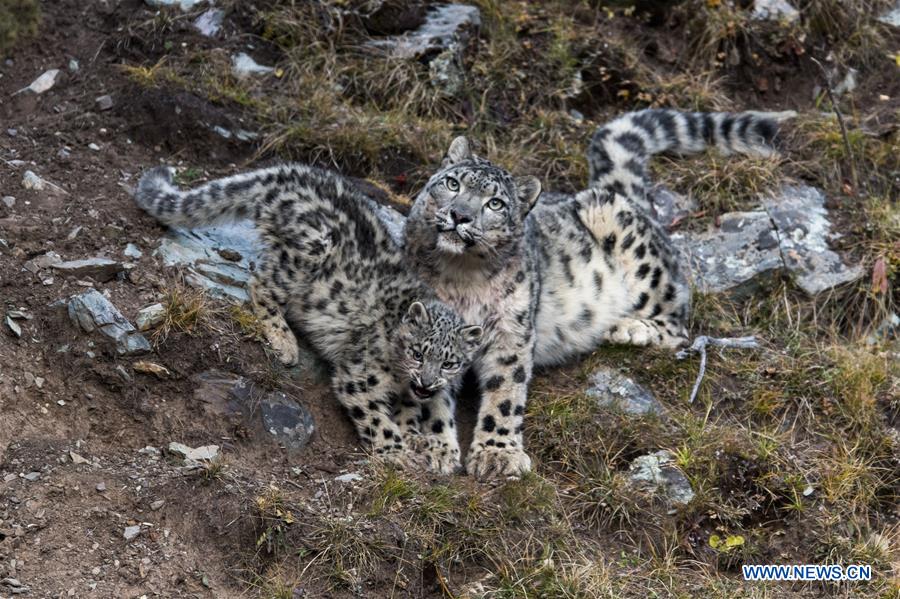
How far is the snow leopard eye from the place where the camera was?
870 centimetres

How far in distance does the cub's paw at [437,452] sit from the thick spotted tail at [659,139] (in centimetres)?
347

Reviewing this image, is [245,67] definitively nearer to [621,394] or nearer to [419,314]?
[419,314]

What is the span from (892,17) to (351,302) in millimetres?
7561

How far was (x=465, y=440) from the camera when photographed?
346 inches

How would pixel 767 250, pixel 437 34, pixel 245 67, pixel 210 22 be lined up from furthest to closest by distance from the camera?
1. pixel 437 34
2. pixel 210 22
3. pixel 245 67
4. pixel 767 250

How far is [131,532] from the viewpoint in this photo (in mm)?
6844

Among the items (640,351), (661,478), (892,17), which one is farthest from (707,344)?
(892,17)

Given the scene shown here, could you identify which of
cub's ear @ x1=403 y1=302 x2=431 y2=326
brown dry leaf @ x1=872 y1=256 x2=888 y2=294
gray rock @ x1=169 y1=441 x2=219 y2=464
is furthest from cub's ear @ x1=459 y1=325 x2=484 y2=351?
brown dry leaf @ x1=872 y1=256 x2=888 y2=294

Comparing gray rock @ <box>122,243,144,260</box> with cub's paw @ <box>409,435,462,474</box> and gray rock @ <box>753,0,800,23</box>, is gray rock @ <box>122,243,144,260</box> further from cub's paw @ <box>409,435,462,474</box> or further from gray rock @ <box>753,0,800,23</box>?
gray rock @ <box>753,0,800,23</box>

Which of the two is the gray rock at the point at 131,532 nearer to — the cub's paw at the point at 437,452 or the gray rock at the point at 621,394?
the cub's paw at the point at 437,452

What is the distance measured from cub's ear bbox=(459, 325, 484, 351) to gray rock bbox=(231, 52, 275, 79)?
4120 millimetres

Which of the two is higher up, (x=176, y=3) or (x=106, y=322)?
(x=176, y=3)

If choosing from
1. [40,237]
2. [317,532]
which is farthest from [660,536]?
[40,237]

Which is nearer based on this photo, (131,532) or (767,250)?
(131,532)
